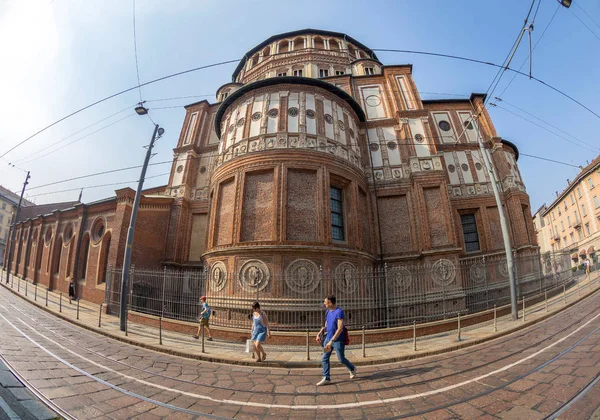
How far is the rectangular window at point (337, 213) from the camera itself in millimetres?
13311

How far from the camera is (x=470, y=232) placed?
59.3 feet

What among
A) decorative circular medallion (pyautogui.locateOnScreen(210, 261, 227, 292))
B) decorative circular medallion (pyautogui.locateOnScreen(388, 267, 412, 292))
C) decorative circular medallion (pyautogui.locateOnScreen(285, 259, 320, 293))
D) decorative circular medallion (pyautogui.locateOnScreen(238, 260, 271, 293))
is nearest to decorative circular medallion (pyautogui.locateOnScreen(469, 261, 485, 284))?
decorative circular medallion (pyautogui.locateOnScreen(388, 267, 412, 292))

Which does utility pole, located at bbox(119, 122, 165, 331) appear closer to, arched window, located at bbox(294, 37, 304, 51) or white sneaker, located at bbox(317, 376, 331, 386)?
white sneaker, located at bbox(317, 376, 331, 386)

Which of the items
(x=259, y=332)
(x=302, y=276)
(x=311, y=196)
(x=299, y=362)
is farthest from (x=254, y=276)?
(x=299, y=362)

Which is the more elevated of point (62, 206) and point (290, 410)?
point (62, 206)

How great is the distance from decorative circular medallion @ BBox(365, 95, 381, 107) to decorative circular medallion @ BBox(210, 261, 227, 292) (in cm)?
1534

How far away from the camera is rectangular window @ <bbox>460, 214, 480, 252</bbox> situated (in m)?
17.8

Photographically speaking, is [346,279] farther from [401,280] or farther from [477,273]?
[477,273]

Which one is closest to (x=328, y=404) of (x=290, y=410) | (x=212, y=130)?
(x=290, y=410)

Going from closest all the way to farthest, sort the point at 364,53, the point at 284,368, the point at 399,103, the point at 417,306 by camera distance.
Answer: the point at 284,368 < the point at 417,306 < the point at 399,103 < the point at 364,53

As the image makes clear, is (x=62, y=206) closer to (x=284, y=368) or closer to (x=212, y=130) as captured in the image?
(x=212, y=130)

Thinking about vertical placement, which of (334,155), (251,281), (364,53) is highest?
(364,53)

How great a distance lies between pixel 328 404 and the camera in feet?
13.3

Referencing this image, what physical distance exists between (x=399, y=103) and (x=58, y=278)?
28.5 m
